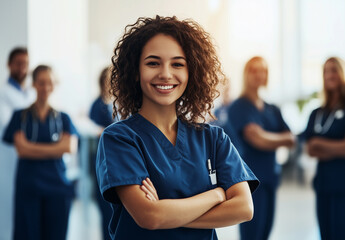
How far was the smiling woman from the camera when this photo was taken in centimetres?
93

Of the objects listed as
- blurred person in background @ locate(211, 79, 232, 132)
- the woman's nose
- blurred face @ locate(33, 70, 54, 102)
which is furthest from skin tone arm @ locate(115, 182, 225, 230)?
blurred person in background @ locate(211, 79, 232, 132)

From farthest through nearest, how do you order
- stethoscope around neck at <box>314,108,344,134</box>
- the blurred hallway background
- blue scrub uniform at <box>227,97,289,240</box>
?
1. the blurred hallway background
2. blue scrub uniform at <box>227,97,289,240</box>
3. stethoscope around neck at <box>314,108,344,134</box>

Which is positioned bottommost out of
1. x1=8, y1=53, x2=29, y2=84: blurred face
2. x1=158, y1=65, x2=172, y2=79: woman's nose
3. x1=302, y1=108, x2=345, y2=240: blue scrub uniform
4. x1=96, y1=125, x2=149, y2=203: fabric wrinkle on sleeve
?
x1=302, y1=108, x2=345, y2=240: blue scrub uniform

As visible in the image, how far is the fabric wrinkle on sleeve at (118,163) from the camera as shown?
923 mm

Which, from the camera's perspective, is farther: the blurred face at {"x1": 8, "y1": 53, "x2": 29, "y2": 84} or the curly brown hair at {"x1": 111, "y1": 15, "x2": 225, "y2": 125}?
the blurred face at {"x1": 8, "y1": 53, "x2": 29, "y2": 84}

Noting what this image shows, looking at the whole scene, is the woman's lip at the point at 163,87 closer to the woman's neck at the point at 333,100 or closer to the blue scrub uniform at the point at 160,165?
the blue scrub uniform at the point at 160,165

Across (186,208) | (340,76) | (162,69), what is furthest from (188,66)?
(340,76)

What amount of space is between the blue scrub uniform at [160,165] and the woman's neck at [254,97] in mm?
1325

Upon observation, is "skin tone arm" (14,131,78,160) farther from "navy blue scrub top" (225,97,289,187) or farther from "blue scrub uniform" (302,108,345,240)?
"blue scrub uniform" (302,108,345,240)

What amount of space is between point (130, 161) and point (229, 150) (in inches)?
10.3

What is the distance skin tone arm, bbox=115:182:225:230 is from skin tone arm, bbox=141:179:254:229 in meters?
0.02

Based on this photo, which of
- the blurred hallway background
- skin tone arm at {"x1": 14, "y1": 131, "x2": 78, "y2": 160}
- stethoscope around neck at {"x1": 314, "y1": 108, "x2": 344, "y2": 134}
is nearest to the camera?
skin tone arm at {"x1": 14, "y1": 131, "x2": 78, "y2": 160}

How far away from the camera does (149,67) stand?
956 mm

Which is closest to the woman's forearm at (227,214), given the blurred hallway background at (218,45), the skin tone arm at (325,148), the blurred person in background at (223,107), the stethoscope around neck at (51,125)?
the blurred hallway background at (218,45)
